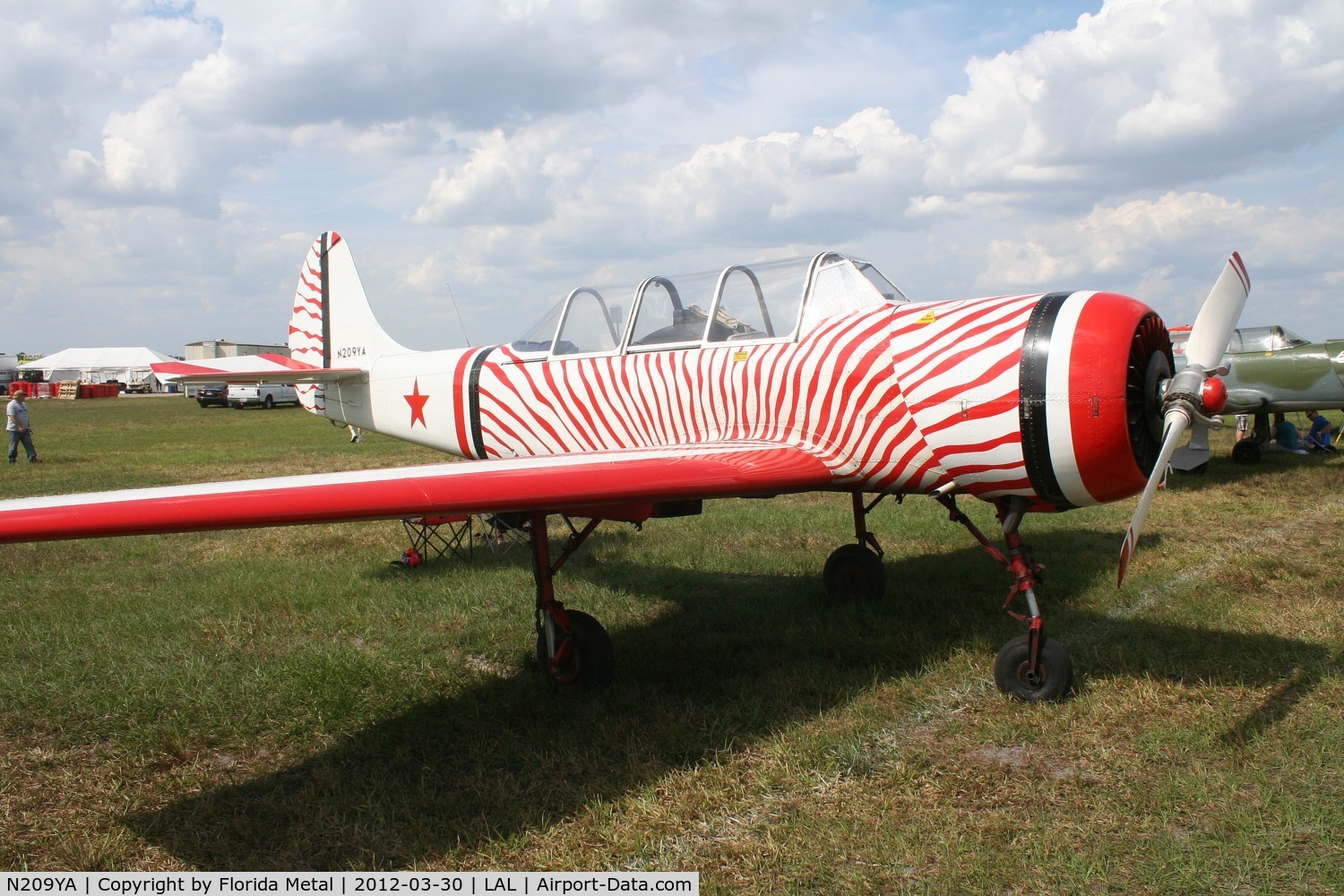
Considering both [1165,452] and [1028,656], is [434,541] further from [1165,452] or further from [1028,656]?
[1165,452]

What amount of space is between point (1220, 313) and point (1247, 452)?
36.8ft

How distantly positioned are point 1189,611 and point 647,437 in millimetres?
3541

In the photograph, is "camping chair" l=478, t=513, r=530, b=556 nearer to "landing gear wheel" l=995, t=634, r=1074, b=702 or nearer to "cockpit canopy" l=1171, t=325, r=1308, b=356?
"landing gear wheel" l=995, t=634, r=1074, b=702

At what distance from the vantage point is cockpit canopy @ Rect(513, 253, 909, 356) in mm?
5297

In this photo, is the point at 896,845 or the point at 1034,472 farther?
the point at 1034,472

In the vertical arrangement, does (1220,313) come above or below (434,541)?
above

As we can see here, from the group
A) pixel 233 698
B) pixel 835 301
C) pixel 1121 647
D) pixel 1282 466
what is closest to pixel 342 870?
pixel 233 698

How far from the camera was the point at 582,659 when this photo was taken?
187 inches

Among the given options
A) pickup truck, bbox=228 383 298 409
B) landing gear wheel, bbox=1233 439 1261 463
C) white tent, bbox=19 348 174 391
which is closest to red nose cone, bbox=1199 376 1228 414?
landing gear wheel, bbox=1233 439 1261 463

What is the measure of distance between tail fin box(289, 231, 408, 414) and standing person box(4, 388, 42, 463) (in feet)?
32.4

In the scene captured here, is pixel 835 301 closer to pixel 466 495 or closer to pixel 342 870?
pixel 466 495

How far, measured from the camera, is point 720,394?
17.9 feet

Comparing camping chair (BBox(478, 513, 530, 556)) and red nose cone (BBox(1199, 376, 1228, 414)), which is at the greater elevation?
red nose cone (BBox(1199, 376, 1228, 414))

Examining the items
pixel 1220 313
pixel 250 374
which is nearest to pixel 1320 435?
pixel 1220 313
